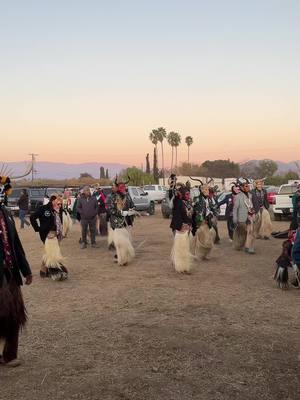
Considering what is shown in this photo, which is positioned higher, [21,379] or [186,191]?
[186,191]

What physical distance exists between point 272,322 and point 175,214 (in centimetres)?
434

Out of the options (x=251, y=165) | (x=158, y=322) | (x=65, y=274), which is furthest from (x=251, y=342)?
(x=251, y=165)

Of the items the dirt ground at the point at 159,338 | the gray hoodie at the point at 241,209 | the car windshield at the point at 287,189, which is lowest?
the dirt ground at the point at 159,338

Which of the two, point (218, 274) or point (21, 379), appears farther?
point (218, 274)

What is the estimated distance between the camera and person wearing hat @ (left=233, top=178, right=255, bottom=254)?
13.2m

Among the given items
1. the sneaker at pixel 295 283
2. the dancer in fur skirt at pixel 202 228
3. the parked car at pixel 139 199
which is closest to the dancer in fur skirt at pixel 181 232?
the dancer in fur skirt at pixel 202 228

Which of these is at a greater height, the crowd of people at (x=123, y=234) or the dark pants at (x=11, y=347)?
the crowd of people at (x=123, y=234)

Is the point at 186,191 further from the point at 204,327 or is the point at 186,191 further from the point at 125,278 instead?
the point at 204,327

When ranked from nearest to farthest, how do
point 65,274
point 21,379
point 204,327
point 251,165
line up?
point 21,379 → point 204,327 → point 65,274 → point 251,165

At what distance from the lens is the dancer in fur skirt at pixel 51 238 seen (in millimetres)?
9789

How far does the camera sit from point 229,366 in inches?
200

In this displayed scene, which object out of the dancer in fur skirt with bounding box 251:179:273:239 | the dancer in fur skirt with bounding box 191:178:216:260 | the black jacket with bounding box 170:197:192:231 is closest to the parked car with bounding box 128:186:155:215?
the dancer in fur skirt with bounding box 251:179:273:239

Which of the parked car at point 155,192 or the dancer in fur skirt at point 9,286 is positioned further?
the parked car at point 155,192

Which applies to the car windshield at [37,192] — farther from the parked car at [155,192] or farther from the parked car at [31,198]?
the parked car at [155,192]
